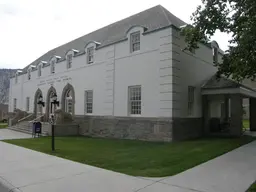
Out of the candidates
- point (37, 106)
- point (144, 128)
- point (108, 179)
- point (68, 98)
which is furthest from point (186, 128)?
point (37, 106)

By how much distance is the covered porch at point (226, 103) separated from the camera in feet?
56.1

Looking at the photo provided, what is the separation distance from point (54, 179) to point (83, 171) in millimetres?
Answer: 1048

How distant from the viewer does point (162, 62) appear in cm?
1538

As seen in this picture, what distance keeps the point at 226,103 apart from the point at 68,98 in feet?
51.1

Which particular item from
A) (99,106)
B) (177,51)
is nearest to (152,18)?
(177,51)

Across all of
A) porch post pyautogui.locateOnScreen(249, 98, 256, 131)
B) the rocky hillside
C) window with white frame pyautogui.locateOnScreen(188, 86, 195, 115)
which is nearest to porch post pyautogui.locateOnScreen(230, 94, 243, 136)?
window with white frame pyautogui.locateOnScreen(188, 86, 195, 115)

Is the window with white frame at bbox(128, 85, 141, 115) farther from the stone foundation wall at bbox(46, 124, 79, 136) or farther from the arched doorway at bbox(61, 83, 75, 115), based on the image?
the arched doorway at bbox(61, 83, 75, 115)

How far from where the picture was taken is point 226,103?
23000 millimetres

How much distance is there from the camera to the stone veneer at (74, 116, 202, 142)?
1501 cm

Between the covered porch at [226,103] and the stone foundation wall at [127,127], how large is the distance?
5.26m

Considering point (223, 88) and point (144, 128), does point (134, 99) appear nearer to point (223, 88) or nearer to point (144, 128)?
point (144, 128)

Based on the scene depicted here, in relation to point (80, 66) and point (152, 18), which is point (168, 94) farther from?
point (80, 66)

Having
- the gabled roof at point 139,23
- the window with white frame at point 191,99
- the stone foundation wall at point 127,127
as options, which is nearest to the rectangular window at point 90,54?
the gabled roof at point 139,23

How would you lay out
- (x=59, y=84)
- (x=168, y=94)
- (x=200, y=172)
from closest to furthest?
(x=200, y=172) < (x=168, y=94) < (x=59, y=84)
